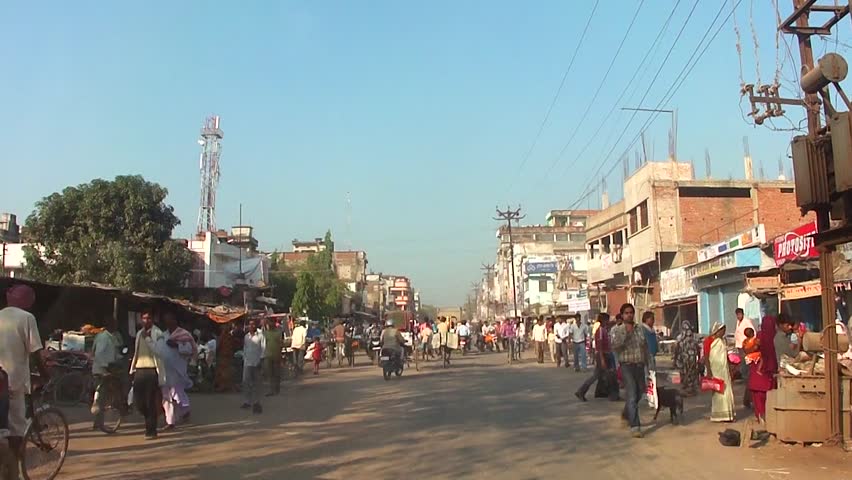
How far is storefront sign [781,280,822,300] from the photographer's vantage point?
17569 mm

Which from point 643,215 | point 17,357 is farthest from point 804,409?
point 643,215

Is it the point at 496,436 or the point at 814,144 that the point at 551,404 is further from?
the point at 814,144

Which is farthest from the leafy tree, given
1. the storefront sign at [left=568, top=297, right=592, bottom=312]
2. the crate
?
the crate

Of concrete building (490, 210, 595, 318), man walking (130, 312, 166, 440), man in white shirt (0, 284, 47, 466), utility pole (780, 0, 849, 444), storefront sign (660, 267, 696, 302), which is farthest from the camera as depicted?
concrete building (490, 210, 595, 318)

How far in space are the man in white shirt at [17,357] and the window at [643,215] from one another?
1550 inches

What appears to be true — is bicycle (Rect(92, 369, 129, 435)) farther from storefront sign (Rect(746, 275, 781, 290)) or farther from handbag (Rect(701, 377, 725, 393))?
storefront sign (Rect(746, 275, 781, 290))

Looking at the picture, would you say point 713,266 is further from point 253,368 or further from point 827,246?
point 827,246

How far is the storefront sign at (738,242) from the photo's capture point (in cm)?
2648

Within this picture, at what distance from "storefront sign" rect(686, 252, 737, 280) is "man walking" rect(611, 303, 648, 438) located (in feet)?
63.4

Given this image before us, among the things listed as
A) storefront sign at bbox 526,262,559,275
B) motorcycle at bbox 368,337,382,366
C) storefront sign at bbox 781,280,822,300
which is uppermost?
storefront sign at bbox 526,262,559,275

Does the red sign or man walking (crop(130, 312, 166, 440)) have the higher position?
the red sign

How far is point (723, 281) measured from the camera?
101ft

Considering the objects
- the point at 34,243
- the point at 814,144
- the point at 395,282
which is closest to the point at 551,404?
the point at 814,144

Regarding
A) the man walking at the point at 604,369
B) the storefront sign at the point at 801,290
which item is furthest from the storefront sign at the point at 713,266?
the man walking at the point at 604,369
